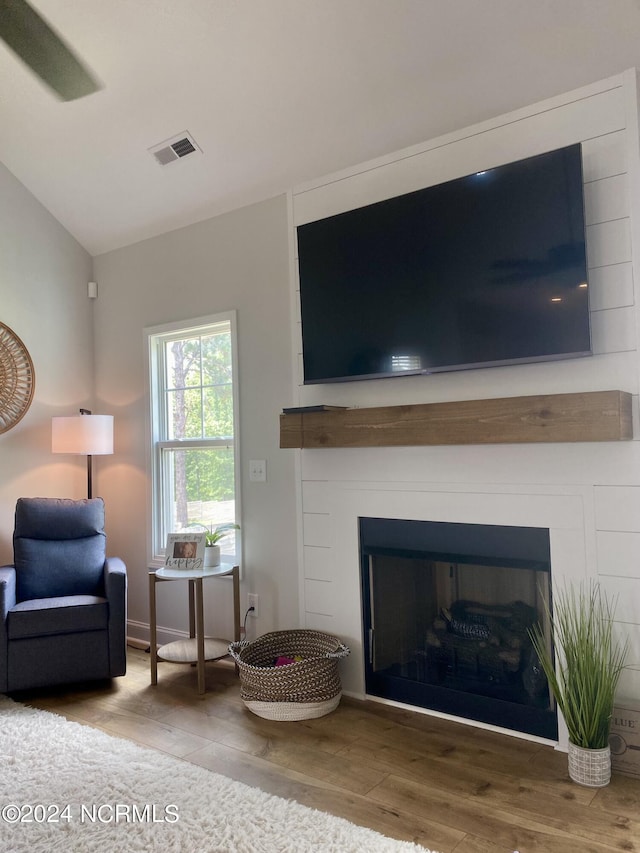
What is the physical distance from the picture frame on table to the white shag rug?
0.93 m

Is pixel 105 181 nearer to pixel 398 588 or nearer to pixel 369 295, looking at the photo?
pixel 369 295

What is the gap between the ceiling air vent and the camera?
324 centimetres

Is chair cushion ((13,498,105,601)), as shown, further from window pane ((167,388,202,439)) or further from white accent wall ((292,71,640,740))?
white accent wall ((292,71,640,740))

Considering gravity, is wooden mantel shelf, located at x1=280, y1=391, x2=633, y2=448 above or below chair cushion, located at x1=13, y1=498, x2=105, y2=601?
above

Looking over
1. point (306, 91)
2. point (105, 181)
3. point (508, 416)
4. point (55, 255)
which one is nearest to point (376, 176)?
point (306, 91)

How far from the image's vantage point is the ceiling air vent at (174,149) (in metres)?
3.24

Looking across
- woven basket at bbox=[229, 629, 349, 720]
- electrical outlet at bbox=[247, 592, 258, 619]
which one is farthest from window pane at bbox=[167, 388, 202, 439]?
woven basket at bbox=[229, 629, 349, 720]

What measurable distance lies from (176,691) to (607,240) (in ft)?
8.96

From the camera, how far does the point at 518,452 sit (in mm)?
2521

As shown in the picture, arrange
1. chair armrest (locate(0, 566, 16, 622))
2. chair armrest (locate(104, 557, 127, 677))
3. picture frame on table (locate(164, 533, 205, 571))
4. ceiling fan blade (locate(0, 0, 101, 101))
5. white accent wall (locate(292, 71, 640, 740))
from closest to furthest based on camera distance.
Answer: white accent wall (locate(292, 71, 640, 740)) → ceiling fan blade (locate(0, 0, 101, 101)) → chair armrest (locate(0, 566, 16, 622)) → chair armrest (locate(104, 557, 127, 677)) → picture frame on table (locate(164, 533, 205, 571))

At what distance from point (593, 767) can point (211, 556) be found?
6.39 feet

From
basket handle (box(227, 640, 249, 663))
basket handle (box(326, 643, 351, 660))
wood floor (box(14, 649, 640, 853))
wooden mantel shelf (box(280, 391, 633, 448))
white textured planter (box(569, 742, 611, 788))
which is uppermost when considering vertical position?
wooden mantel shelf (box(280, 391, 633, 448))

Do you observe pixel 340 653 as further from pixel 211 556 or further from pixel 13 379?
pixel 13 379

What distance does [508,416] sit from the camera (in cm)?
239
